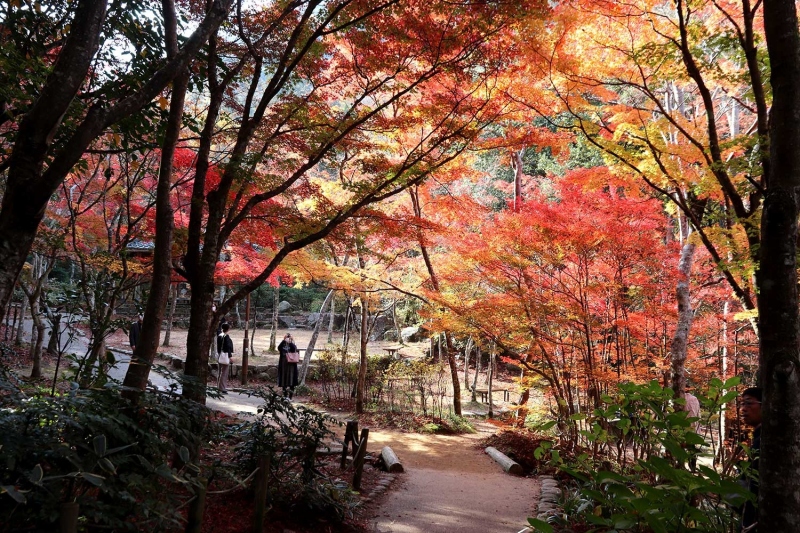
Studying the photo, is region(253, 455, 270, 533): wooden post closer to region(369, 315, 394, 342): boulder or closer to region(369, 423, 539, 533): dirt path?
region(369, 423, 539, 533): dirt path

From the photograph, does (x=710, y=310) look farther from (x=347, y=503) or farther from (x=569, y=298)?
(x=347, y=503)

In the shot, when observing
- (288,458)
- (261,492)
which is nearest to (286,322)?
(288,458)

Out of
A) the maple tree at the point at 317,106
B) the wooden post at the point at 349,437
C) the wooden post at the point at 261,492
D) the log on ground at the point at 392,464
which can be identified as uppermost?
the maple tree at the point at 317,106

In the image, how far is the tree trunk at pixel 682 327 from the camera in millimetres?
7555

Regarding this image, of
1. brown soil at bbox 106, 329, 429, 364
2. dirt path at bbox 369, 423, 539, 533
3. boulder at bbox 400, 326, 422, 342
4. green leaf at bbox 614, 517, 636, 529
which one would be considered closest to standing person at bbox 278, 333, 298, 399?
dirt path at bbox 369, 423, 539, 533

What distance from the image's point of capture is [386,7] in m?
5.19

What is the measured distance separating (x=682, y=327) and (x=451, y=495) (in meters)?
4.99

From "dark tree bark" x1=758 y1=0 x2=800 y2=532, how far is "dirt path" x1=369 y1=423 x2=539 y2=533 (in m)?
3.72

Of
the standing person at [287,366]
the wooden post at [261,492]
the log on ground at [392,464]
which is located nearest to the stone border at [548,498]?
the log on ground at [392,464]

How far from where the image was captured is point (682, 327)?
7.73 metres

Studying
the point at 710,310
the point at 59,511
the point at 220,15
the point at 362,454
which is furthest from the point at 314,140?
the point at 710,310

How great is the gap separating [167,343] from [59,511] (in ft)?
58.7

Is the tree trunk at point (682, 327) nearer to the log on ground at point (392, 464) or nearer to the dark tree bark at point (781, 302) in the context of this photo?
the log on ground at point (392, 464)

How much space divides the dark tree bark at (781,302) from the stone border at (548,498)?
3924mm
